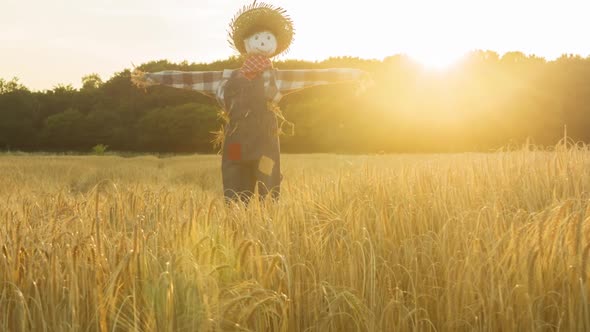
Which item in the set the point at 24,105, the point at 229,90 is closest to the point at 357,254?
the point at 229,90

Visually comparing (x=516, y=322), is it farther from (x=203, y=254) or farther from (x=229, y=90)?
(x=229, y=90)

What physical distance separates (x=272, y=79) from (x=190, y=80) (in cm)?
74

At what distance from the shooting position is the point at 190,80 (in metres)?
5.15

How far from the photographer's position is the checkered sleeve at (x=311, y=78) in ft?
16.6

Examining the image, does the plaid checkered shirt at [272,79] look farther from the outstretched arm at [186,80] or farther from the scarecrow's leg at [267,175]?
the scarecrow's leg at [267,175]

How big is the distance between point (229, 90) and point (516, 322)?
3568 millimetres

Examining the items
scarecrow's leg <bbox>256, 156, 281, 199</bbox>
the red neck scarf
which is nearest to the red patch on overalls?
scarecrow's leg <bbox>256, 156, 281, 199</bbox>

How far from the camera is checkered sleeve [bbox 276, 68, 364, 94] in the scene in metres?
5.05

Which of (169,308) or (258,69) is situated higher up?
(258,69)

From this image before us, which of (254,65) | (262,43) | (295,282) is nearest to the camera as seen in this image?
(295,282)

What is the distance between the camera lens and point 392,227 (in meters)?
2.66

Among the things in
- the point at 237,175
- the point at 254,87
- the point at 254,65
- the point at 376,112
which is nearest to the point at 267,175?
the point at 237,175

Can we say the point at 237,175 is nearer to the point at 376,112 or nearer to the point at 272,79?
the point at 272,79

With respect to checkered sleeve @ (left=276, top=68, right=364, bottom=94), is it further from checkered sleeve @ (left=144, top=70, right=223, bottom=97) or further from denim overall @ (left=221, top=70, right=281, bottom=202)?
checkered sleeve @ (left=144, top=70, right=223, bottom=97)
